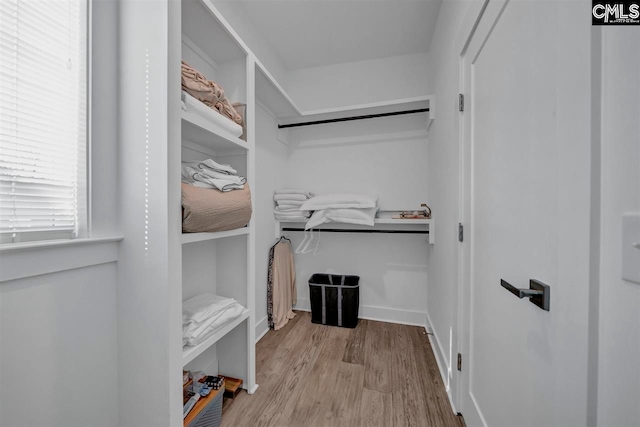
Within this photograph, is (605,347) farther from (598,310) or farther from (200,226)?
(200,226)

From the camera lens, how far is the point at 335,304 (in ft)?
7.01

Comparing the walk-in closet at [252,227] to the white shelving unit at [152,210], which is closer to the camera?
the walk-in closet at [252,227]

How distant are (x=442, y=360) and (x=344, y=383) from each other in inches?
25.7

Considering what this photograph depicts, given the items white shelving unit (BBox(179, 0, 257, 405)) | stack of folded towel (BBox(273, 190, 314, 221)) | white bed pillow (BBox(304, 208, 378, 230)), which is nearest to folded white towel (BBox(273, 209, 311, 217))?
stack of folded towel (BBox(273, 190, 314, 221))

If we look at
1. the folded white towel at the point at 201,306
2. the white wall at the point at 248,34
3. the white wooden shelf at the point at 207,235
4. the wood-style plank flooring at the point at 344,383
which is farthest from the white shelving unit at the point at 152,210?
the white wall at the point at 248,34

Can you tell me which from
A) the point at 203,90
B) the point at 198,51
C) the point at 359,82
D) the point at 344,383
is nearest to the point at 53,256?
the point at 203,90

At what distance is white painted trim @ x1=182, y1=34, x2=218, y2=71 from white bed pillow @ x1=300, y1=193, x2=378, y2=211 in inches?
46.3

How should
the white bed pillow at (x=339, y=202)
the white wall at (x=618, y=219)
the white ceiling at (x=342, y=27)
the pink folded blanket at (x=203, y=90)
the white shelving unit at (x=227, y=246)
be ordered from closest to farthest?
1. the white wall at (x=618, y=219)
2. the pink folded blanket at (x=203, y=90)
3. the white shelving unit at (x=227, y=246)
4. the white ceiling at (x=342, y=27)
5. the white bed pillow at (x=339, y=202)

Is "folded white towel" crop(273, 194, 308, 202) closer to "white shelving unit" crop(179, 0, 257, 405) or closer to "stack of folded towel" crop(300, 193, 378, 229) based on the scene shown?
"stack of folded towel" crop(300, 193, 378, 229)

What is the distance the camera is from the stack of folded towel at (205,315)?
3.45 feet

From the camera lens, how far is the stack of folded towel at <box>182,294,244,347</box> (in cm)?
105

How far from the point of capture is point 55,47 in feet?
2.81

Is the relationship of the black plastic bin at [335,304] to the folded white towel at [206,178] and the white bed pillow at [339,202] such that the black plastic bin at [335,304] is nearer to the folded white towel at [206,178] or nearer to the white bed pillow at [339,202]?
the white bed pillow at [339,202]

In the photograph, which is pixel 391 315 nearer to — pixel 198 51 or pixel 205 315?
pixel 205 315
